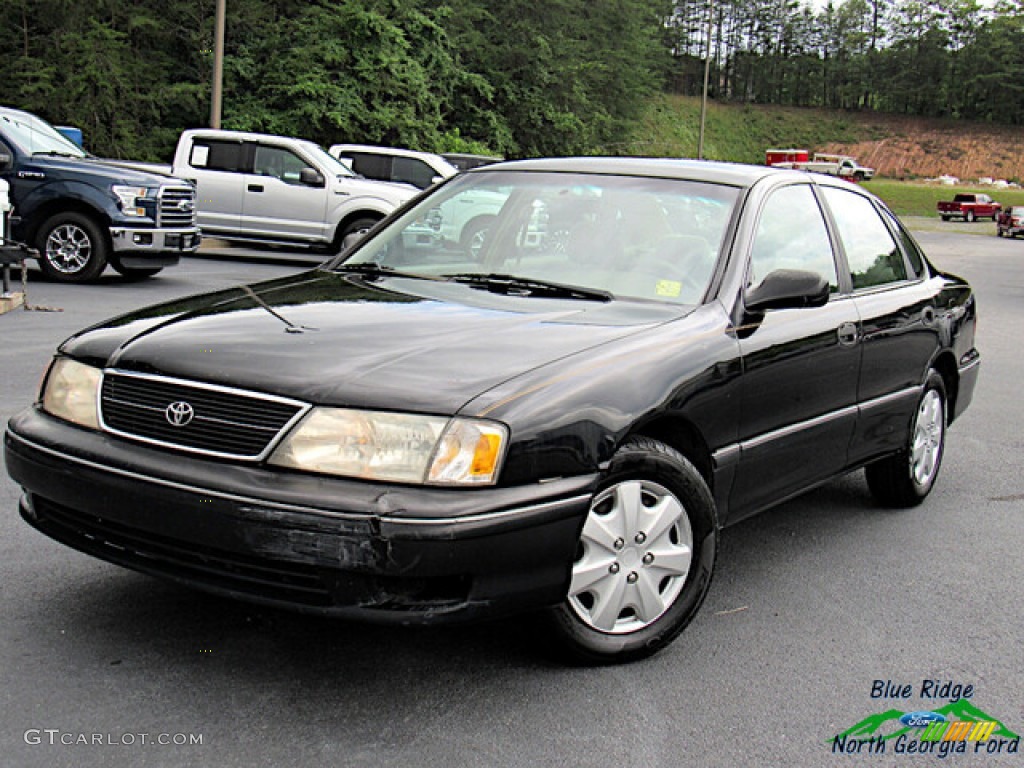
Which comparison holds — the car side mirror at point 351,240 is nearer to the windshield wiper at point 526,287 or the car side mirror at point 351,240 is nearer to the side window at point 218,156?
the windshield wiper at point 526,287

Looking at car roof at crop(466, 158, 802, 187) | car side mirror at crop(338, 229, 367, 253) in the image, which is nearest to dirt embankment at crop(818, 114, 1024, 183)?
car side mirror at crop(338, 229, 367, 253)

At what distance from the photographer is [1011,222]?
47.0m

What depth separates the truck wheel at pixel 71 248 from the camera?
13.1 m

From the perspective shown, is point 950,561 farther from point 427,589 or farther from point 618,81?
point 618,81

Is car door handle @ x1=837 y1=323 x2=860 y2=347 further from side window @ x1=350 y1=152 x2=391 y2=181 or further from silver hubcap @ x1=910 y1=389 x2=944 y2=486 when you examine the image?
side window @ x1=350 y1=152 x2=391 y2=181

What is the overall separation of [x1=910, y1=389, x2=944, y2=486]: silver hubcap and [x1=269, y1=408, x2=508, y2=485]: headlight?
10.1 feet

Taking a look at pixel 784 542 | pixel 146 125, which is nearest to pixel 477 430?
Result: pixel 784 542

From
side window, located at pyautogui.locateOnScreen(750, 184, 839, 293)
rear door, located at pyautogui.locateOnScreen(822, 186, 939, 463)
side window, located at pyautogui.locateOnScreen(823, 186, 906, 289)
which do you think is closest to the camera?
side window, located at pyautogui.locateOnScreen(750, 184, 839, 293)

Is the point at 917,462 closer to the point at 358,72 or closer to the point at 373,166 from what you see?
the point at 373,166

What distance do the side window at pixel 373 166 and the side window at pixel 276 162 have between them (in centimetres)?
267

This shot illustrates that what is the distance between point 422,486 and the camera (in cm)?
298

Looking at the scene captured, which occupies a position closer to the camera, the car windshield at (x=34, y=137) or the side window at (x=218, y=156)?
A: the car windshield at (x=34, y=137)

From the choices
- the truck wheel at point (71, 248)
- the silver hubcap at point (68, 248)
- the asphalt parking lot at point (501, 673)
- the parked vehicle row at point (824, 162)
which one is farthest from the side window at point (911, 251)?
the parked vehicle row at point (824, 162)

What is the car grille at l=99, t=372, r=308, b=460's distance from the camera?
307 centimetres
